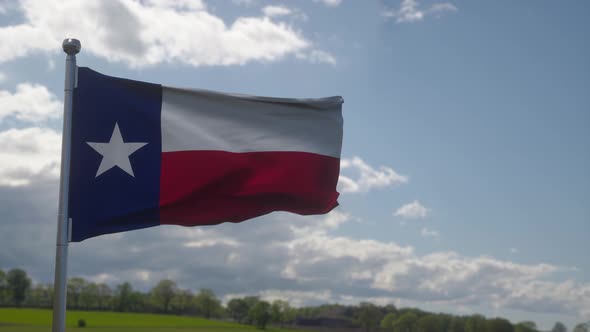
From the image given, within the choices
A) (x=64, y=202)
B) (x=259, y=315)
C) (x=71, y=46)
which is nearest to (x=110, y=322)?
(x=259, y=315)

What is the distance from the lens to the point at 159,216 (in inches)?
385

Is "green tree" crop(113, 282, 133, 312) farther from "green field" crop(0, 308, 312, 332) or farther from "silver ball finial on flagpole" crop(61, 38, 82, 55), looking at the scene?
"silver ball finial on flagpole" crop(61, 38, 82, 55)

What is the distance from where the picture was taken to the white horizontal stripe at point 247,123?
396 inches

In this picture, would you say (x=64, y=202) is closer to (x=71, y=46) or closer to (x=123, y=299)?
(x=71, y=46)

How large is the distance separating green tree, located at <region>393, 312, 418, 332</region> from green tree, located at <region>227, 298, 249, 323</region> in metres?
43.0

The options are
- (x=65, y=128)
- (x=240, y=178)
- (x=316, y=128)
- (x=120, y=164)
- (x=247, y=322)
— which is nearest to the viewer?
(x=65, y=128)

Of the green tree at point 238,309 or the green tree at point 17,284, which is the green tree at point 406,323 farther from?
the green tree at point 17,284

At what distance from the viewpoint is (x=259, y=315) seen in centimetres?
18250

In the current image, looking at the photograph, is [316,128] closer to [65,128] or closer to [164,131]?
[164,131]

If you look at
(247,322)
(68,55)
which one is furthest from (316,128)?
(247,322)

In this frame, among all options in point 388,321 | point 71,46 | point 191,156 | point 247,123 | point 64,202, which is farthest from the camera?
point 388,321

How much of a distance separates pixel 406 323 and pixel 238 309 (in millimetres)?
49743

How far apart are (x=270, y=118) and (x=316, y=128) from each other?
848 millimetres

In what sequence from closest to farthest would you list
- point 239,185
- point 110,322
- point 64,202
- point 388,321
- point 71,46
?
point 64,202 → point 71,46 → point 239,185 → point 110,322 → point 388,321
